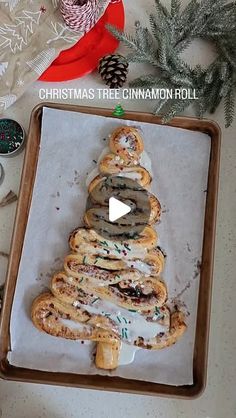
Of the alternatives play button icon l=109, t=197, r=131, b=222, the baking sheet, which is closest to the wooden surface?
the baking sheet

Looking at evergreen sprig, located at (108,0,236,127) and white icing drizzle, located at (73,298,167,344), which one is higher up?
evergreen sprig, located at (108,0,236,127)

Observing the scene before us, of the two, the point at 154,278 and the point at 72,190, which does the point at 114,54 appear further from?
the point at 154,278

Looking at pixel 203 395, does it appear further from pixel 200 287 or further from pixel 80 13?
pixel 80 13

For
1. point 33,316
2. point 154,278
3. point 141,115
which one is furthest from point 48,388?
point 141,115

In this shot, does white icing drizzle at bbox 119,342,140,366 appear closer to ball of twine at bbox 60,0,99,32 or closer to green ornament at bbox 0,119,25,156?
green ornament at bbox 0,119,25,156

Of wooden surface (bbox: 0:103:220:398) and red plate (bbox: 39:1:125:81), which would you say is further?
red plate (bbox: 39:1:125:81)

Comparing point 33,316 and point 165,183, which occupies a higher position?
point 165,183

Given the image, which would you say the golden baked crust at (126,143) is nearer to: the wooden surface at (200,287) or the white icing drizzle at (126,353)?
the wooden surface at (200,287)

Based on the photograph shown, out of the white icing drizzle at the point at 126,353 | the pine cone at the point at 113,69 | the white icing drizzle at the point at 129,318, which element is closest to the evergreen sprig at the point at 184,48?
the pine cone at the point at 113,69
